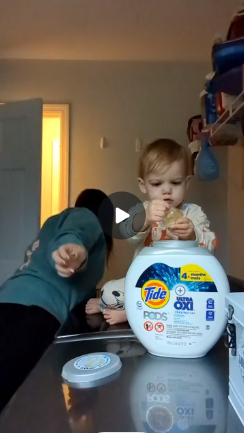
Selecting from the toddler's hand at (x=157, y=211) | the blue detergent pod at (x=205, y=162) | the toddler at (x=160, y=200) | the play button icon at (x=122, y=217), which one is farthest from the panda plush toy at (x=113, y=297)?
the blue detergent pod at (x=205, y=162)

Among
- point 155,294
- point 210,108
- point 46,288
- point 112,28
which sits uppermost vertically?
point 112,28

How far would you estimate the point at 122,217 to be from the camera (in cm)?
89

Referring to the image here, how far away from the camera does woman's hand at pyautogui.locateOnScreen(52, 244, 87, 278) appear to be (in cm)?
84

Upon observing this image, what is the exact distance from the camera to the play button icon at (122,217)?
84 centimetres

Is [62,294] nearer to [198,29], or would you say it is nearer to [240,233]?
[240,233]

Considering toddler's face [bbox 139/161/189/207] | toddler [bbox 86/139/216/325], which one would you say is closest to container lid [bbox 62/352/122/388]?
toddler [bbox 86/139/216/325]

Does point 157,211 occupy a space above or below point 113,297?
above

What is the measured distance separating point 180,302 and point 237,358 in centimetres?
16

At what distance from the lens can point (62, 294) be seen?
3.46 ft

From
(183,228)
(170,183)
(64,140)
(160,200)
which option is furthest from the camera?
(64,140)

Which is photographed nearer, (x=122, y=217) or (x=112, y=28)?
(x=122, y=217)

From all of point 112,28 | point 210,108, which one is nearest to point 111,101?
point 112,28

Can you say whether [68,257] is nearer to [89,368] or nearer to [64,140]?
[89,368]

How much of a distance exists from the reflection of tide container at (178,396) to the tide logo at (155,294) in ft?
0.27
